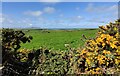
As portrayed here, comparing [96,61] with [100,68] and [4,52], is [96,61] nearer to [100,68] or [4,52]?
[100,68]

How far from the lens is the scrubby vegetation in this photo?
8.47 m

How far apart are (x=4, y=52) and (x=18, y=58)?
114 centimetres

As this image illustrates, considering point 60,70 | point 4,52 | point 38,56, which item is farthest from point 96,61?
point 4,52

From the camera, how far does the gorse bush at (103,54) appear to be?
841 centimetres

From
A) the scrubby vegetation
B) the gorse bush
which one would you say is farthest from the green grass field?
the gorse bush

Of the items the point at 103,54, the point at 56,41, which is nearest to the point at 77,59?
the point at 103,54

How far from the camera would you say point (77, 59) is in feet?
28.9

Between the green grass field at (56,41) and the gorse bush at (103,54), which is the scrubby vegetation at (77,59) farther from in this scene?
the green grass field at (56,41)

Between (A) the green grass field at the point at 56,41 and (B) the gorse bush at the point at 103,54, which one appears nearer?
(B) the gorse bush at the point at 103,54

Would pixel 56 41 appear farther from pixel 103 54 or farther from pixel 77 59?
pixel 103 54

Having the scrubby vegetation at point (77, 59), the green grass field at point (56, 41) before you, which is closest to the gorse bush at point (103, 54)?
the scrubby vegetation at point (77, 59)

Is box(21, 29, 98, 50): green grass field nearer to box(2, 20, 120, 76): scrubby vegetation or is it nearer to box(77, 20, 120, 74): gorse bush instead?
box(2, 20, 120, 76): scrubby vegetation

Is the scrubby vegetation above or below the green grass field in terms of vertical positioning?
above

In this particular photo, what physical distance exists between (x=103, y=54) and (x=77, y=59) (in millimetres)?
804
